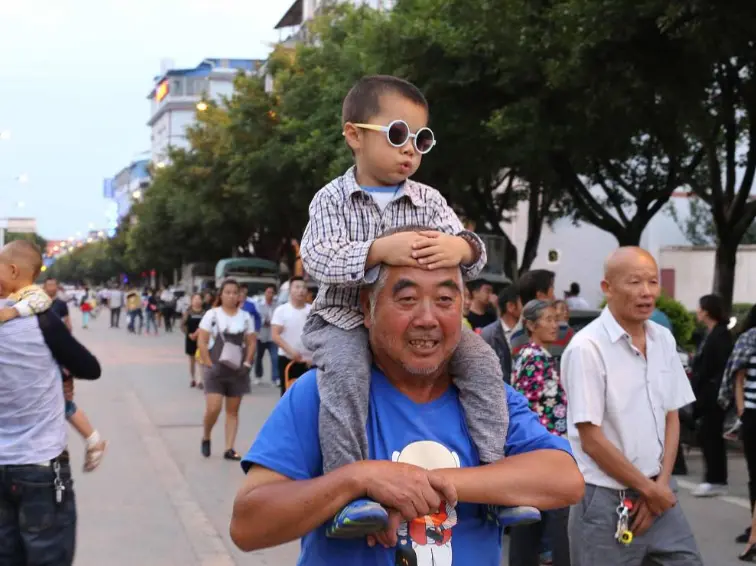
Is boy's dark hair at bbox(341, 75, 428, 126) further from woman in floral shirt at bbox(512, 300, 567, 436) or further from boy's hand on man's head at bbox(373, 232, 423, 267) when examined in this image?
woman in floral shirt at bbox(512, 300, 567, 436)

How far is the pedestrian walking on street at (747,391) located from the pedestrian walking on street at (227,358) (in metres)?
5.18

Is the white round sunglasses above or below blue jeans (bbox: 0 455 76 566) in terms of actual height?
above

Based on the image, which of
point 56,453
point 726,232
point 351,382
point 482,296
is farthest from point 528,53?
point 351,382

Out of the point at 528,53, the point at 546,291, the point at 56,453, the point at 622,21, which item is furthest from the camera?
the point at 528,53

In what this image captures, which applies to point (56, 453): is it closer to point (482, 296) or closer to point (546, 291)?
point (546, 291)

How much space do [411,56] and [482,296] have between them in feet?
30.0

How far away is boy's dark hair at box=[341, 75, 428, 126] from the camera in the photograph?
2.79 m

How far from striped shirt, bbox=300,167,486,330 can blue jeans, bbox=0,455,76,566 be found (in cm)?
252

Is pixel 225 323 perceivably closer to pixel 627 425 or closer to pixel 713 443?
pixel 713 443

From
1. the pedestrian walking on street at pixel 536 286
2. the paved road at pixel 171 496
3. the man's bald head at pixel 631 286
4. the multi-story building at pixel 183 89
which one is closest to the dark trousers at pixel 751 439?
the paved road at pixel 171 496

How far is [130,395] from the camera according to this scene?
62.4 feet

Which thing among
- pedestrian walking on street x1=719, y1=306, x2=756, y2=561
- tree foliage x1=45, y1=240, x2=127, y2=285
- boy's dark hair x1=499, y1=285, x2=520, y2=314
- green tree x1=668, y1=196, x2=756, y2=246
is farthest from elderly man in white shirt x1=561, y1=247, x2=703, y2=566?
tree foliage x1=45, y1=240, x2=127, y2=285

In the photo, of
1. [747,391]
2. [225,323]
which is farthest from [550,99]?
[747,391]

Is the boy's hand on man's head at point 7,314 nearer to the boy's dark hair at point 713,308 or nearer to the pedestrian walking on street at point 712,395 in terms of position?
the pedestrian walking on street at point 712,395
